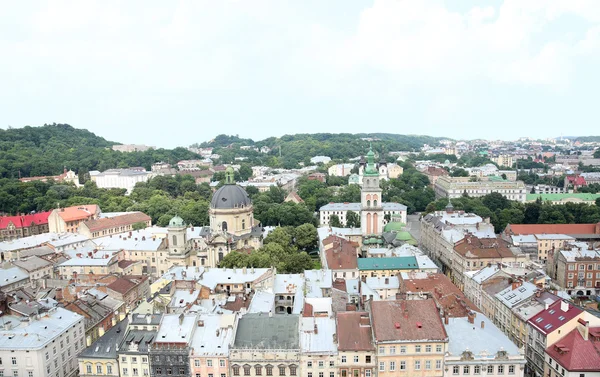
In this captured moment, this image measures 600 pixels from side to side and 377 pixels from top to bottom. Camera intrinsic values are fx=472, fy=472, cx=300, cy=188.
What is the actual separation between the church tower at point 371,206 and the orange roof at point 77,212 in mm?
69142

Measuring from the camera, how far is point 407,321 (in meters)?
42.8

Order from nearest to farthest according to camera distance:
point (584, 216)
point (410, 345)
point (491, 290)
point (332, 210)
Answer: point (410, 345) < point (491, 290) < point (584, 216) < point (332, 210)

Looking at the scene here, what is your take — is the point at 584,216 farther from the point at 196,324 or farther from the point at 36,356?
the point at 36,356

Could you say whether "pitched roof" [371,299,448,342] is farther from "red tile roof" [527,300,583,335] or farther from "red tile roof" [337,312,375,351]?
"red tile roof" [527,300,583,335]

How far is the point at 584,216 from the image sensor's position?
4592 inches

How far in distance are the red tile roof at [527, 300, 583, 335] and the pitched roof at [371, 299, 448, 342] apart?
11922 millimetres

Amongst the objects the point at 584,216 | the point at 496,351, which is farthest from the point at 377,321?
the point at 584,216

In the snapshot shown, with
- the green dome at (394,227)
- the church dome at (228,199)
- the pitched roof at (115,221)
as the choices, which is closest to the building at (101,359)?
the church dome at (228,199)

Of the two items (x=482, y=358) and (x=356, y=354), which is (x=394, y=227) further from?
(x=356, y=354)

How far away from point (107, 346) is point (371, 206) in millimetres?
66747

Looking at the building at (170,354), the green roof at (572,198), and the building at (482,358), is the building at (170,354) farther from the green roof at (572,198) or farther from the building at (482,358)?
the green roof at (572,198)

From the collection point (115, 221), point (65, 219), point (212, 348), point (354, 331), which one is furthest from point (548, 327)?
point (65, 219)

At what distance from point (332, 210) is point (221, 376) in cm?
8975

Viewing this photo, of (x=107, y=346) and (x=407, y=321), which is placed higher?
(x=407, y=321)
